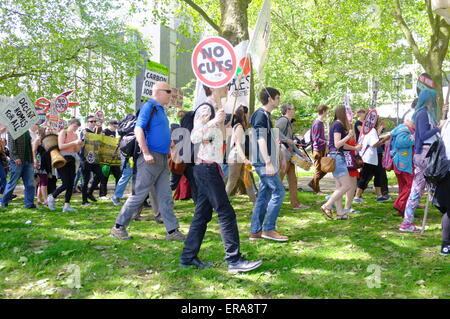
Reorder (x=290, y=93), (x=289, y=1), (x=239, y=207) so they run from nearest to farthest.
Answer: (x=239, y=207), (x=289, y=1), (x=290, y=93)

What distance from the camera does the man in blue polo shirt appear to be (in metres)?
5.85

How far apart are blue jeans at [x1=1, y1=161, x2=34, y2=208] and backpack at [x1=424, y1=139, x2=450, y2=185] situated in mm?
7490

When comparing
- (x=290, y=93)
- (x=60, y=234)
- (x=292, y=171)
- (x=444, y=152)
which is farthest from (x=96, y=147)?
(x=290, y=93)

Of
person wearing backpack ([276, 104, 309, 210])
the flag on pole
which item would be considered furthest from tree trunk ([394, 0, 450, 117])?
the flag on pole

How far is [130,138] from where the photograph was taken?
6496 mm

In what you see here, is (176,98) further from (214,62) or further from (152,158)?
(214,62)

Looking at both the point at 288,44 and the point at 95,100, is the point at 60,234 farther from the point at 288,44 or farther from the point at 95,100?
the point at 288,44

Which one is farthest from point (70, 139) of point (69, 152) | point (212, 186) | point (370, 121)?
point (370, 121)

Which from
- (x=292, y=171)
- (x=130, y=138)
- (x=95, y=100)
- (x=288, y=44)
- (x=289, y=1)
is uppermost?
(x=289, y=1)

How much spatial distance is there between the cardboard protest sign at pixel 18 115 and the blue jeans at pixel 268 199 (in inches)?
198

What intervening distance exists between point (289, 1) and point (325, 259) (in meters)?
25.6

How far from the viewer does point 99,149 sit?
968 cm

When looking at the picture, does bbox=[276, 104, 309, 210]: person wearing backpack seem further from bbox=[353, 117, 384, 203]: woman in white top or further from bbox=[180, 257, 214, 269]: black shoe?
bbox=[180, 257, 214, 269]: black shoe

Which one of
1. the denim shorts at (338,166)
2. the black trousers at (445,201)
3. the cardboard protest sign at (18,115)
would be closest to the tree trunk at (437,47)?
the denim shorts at (338,166)
